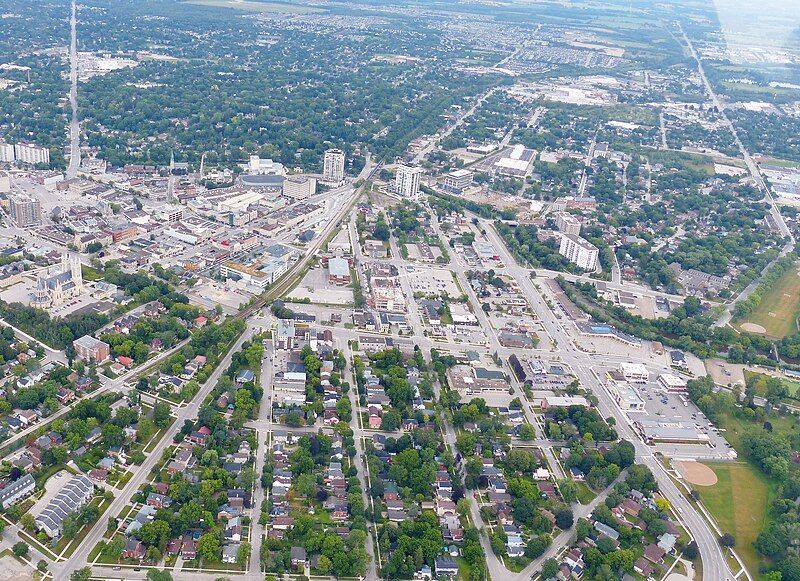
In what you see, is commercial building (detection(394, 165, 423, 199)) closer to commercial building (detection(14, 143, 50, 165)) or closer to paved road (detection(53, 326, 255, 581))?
paved road (detection(53, 326, 255, 581))

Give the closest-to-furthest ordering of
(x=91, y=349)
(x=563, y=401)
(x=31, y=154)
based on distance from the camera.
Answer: (x=91, y=349)
(x=563, y=401)
(x=31, y=154)

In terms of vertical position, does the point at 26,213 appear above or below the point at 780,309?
above

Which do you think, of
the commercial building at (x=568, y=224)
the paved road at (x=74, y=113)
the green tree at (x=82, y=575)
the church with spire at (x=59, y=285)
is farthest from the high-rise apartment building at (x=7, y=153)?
the green tree at (x=82, y=575)

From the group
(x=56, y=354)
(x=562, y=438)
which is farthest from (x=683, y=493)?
(x=56, y=354)

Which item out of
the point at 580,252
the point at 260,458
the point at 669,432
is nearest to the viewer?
the point at 260,458

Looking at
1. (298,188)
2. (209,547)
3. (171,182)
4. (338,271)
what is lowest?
(209,547)

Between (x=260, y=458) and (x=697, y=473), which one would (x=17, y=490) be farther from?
(x=697, y=473)

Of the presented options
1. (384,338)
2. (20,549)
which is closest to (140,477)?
(20,549)

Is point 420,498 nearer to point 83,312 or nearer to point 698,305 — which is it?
point 83,312
